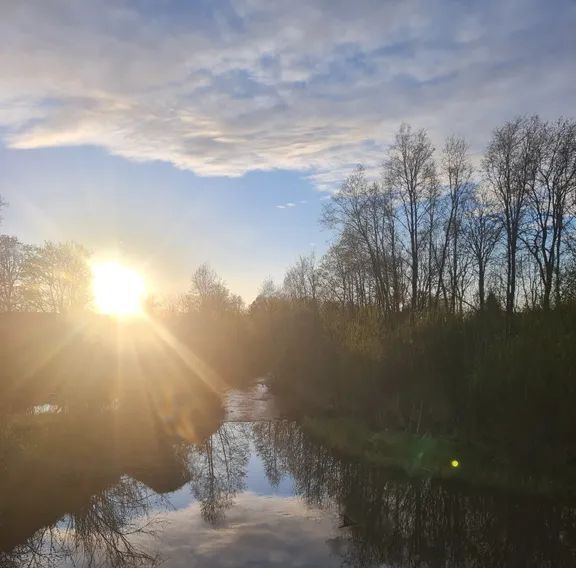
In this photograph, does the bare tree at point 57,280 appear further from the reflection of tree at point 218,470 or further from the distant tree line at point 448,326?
the reflection of tree at point 218,470

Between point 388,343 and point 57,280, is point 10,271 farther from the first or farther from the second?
point 388,343

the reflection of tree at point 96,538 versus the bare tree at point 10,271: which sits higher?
the bare tree at point 10,271

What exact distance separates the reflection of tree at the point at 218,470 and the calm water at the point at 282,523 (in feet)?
0.23

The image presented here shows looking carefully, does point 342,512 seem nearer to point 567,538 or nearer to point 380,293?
point 567,538

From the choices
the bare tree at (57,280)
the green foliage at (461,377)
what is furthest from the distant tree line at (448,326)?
the bare tree at (57,280)

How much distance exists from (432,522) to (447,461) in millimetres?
3388

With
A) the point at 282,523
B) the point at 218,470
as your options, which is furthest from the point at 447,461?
the point at 218,470

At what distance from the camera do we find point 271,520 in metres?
12.3

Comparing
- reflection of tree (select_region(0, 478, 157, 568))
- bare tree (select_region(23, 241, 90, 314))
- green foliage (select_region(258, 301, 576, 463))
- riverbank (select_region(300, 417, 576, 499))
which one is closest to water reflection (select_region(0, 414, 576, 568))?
reflection of tree (select_region(0, 478, 157, 568))

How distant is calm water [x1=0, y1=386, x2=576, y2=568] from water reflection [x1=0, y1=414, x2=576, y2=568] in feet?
0.08

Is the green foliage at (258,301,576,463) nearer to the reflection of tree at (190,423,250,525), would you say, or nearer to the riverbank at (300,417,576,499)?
the riverbank at (300,417,576,499)

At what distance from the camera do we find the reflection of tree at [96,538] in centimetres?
1021

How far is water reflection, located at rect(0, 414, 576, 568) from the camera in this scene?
33.7 ft

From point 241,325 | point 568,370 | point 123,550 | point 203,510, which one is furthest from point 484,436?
point 241,325
